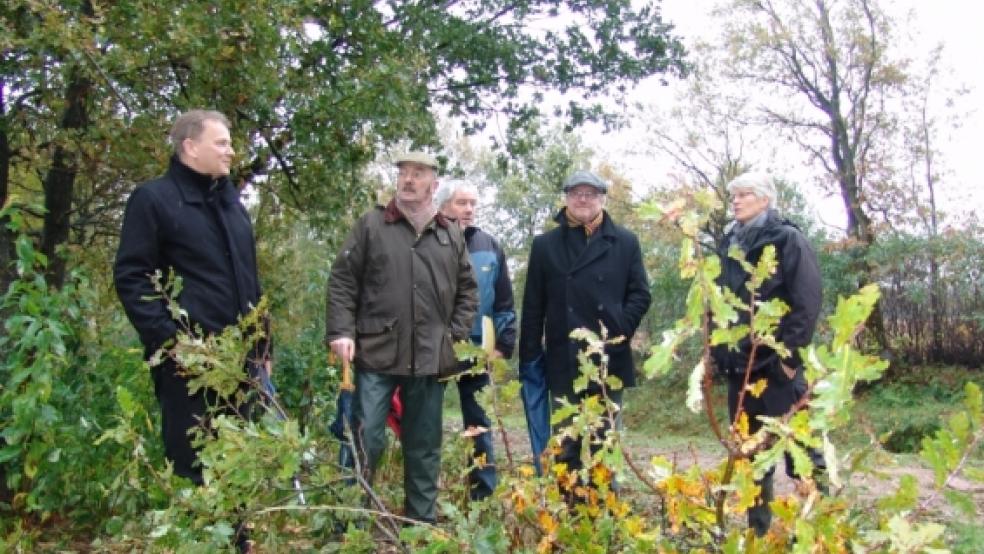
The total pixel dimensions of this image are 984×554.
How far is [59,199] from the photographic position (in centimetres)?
743

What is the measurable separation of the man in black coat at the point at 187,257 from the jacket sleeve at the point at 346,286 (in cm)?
49

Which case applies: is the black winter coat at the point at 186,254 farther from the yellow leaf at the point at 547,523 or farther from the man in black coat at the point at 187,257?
the yellow leaf at the point at 547,523

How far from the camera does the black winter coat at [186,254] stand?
3.11 metres

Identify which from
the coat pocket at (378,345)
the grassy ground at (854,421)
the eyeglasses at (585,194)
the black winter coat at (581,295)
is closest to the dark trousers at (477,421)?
the black winter coat at (581,295)

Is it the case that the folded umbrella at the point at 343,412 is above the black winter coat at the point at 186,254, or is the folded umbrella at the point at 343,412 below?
below

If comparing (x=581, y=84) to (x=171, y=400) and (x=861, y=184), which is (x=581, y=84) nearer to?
(x=171, y=400)

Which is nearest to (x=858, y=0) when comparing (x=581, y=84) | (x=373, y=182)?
(x=581, y=84)

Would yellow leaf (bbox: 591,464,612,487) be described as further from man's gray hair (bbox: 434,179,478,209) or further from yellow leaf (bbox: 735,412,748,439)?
man's gray hair (bbox: 434,179,478,209)

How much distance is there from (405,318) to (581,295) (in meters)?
0.91

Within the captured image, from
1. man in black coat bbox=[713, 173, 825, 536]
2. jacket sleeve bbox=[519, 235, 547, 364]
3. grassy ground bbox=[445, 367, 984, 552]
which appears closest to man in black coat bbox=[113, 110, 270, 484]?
jacket sleeve bbox=[519, 235, 547, 364]

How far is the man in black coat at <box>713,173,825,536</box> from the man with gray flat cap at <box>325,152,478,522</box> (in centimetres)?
121

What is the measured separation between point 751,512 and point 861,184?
16.0 meters

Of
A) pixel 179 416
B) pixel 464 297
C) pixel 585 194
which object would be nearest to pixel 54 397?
pixel 179 416

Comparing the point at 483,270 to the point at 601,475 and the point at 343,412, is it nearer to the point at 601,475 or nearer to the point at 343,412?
the point at 343,412
